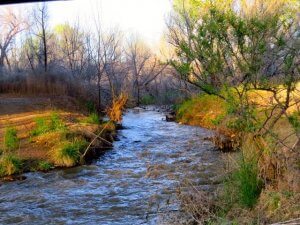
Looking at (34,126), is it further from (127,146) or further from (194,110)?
(194,110)

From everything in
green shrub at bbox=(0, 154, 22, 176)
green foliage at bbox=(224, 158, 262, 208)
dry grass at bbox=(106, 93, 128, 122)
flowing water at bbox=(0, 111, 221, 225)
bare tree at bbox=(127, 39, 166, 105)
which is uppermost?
bare tree at bbox=(127, 39, 166, 105)

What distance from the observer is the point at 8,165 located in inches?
373

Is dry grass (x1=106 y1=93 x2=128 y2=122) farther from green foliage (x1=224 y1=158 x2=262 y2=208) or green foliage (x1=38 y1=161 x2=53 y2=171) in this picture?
green foliage (x1=224 y1=158 x2=262 y2=208)

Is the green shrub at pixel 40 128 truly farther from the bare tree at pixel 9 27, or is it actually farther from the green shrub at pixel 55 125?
the bare tree at pixel 9 27

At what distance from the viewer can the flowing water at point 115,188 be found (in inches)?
265

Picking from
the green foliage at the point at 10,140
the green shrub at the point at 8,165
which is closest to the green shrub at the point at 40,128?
the green foliage at the point at 10,140

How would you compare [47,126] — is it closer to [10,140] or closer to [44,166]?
[10,140]

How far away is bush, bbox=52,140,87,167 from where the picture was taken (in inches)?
408

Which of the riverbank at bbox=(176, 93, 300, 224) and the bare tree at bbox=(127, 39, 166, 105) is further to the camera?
the bare tree at bbox=(127, 39, 166, 105)

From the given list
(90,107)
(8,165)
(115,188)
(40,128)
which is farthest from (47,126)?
(90,107)

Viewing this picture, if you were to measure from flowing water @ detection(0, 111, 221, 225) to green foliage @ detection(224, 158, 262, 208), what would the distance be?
93cm

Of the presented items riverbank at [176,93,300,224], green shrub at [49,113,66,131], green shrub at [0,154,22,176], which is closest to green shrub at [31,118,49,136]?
green shrub at [49,113,66,131]

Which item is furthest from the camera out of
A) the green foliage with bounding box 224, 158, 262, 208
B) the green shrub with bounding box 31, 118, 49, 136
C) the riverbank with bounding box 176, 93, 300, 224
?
the green shrub with bounding box 31, 118, 49, 136

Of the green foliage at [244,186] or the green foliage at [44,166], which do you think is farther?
the green foliage at [44,166]
